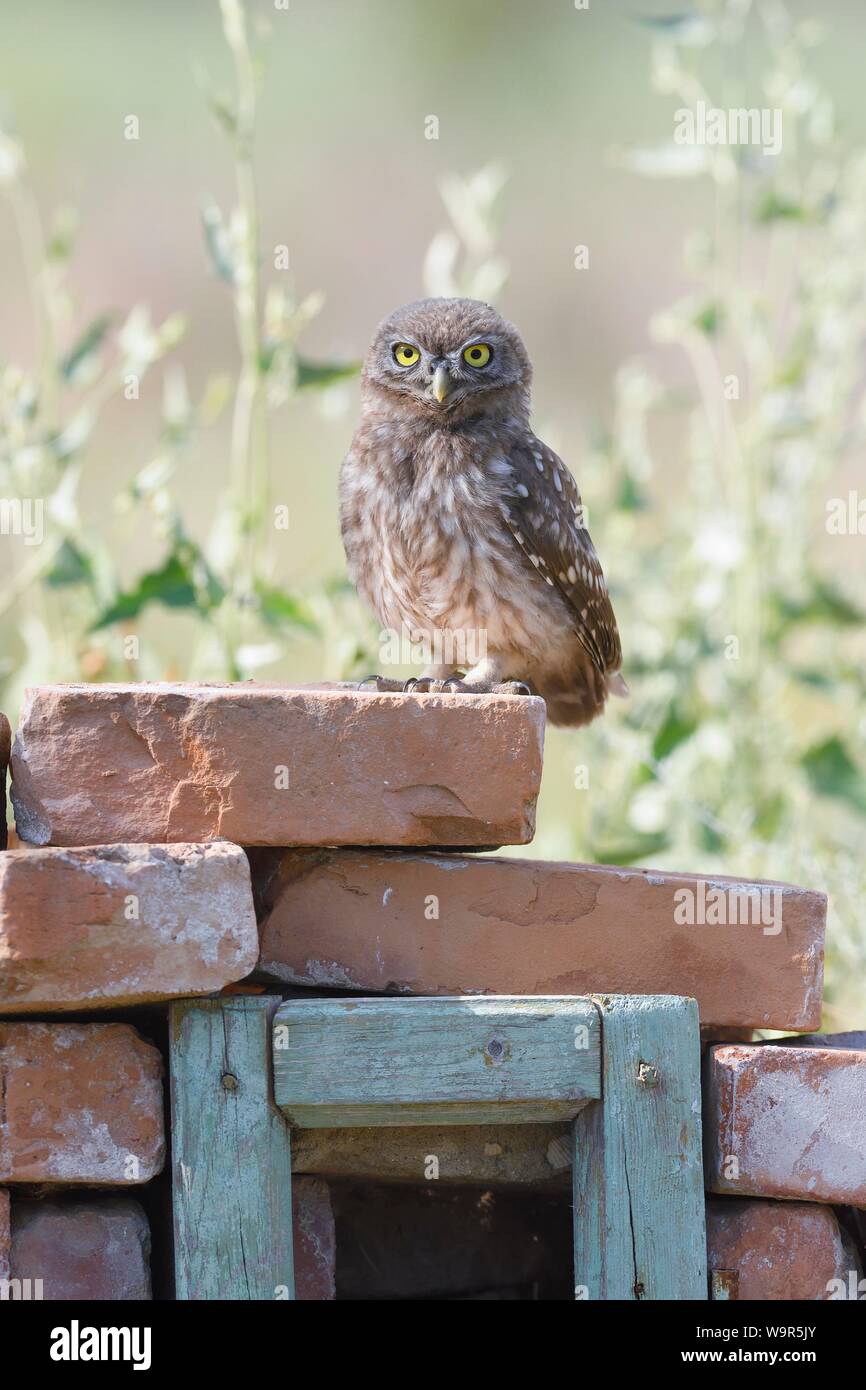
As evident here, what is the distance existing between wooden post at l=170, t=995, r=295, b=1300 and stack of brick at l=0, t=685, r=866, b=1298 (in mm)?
109

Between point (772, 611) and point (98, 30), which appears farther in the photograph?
point (98, 30)

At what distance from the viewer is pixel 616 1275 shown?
10.6 ft

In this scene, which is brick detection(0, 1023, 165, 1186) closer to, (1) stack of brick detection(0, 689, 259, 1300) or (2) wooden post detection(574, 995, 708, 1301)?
(1) stack of brick detection(0, 689, 259, 1300)

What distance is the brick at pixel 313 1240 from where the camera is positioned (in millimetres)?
3538

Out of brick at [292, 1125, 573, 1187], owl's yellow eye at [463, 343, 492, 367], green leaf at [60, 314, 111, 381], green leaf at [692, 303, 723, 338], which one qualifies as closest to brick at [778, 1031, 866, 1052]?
brick at [292, 1125, 573, 1187]

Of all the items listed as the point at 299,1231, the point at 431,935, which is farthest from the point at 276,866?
the point at 299,1231

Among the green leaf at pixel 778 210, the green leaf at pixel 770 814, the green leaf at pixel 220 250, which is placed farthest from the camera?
the green leaf at pixel 770 814

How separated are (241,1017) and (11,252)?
13.3 m

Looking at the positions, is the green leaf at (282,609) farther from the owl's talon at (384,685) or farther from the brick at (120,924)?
the brick at (120,924)

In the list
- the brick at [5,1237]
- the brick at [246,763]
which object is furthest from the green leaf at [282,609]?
the brick at [5,1237]

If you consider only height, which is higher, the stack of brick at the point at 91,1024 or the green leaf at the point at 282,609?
the green leaf at the point at 282,609

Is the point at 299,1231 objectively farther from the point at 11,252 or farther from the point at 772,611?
the point at 11,252

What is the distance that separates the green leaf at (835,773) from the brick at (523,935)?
3.05m

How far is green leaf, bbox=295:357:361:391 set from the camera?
16.9ft
